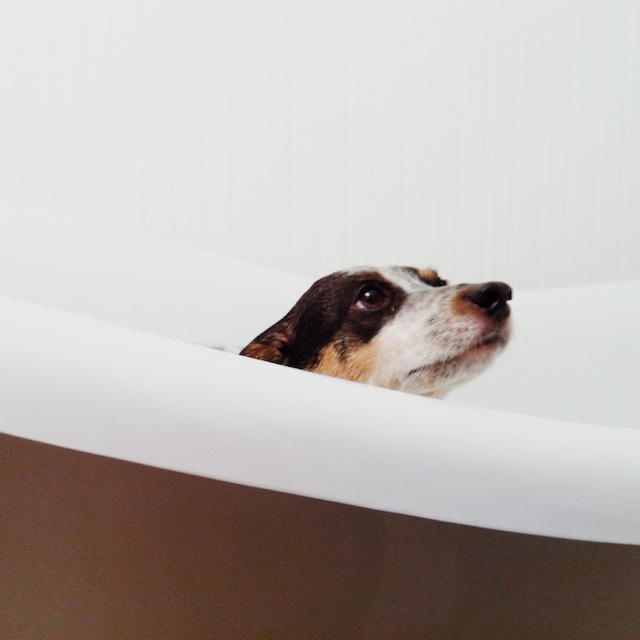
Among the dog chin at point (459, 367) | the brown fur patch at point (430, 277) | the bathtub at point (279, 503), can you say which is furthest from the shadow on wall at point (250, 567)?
the brown fur patch at point (430, 277)

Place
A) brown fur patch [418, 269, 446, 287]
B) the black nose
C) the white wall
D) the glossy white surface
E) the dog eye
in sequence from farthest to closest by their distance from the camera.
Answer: the white wall
brown fur patch [418, 269, 446, 287]
the dog eye
the black nose
the glossy white surface

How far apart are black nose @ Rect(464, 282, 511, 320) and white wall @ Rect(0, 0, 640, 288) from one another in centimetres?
103

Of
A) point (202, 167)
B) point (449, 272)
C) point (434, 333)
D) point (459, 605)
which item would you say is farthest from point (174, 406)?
point (449, 272)

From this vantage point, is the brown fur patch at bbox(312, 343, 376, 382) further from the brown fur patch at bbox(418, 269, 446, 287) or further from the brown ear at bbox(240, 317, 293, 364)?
the brown fur patch at bbox(418, 269, 446, 287)

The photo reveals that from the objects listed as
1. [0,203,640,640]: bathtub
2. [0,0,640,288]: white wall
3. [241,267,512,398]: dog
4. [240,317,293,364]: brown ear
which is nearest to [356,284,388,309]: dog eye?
[241,267,512,398]: dog

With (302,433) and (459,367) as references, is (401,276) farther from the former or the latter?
(302,433)

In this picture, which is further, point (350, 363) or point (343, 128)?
point (343, 128)

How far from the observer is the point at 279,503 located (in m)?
0.57

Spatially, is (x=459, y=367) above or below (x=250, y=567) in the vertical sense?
above

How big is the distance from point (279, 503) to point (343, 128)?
1492 millimetres

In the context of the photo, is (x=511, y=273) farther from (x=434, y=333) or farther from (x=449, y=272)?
(x=434, y=333)

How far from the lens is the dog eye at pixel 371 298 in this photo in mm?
986

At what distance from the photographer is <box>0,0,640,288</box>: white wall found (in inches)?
69.3

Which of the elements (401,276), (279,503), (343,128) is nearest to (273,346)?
(401,276)
